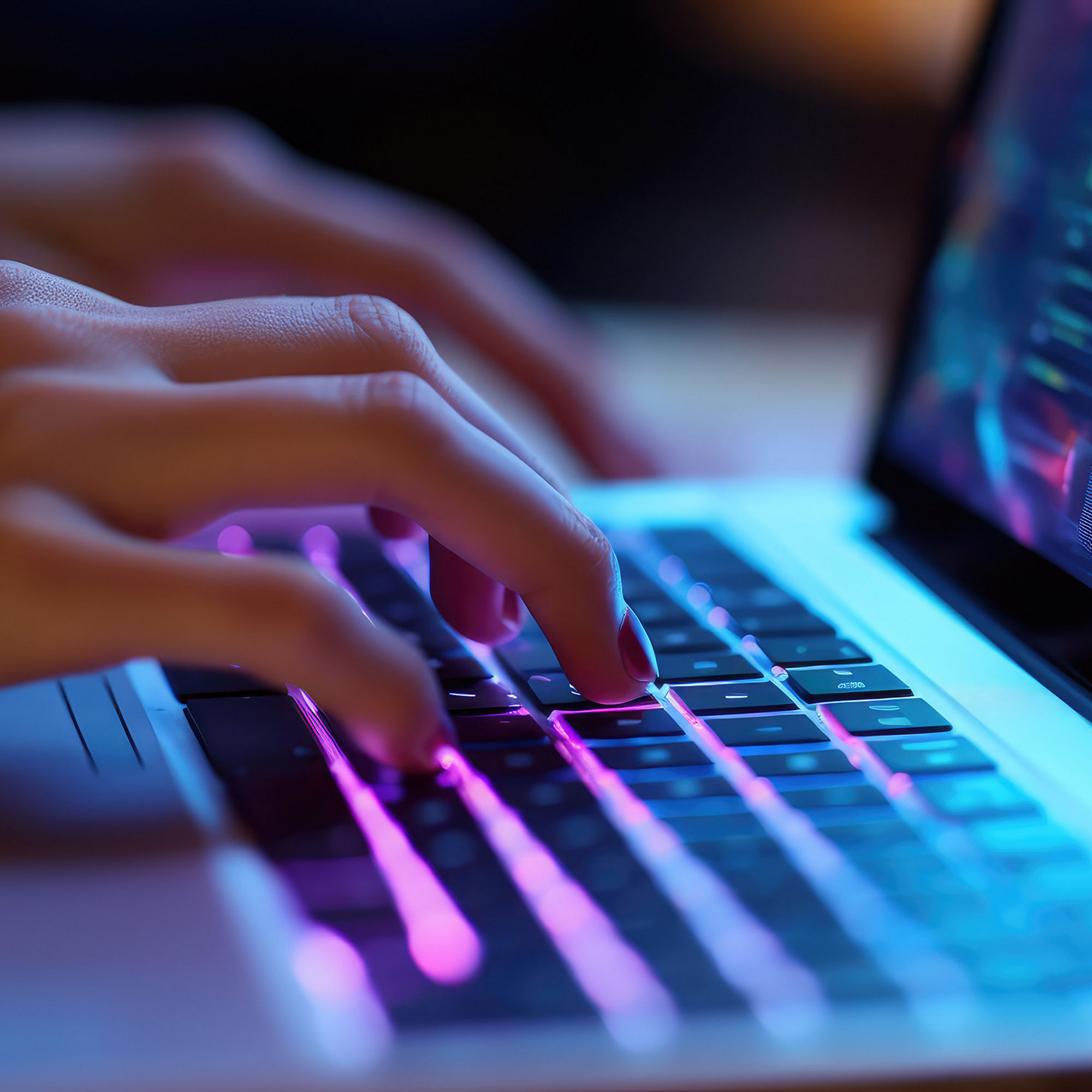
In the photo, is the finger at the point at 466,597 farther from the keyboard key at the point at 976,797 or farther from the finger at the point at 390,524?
the keyboard key at the point at 976,797

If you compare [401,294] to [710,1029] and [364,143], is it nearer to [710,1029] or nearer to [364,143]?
[364,143]

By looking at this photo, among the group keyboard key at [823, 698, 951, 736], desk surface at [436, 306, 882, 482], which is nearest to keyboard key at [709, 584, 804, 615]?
keyboard key at [823, 698, 951, 736]

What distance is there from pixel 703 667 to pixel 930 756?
0.33 feet

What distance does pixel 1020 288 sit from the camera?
536mm

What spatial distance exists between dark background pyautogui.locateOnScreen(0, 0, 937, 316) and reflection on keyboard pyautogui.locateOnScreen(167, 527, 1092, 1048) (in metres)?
1.01

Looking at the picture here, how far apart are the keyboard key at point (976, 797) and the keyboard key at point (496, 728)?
13cm

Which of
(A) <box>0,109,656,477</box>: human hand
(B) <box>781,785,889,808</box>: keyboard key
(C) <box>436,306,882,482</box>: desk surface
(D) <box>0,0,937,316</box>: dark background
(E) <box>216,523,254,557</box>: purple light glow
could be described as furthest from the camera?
(D) <box>0,0,937,316</box>: dark background

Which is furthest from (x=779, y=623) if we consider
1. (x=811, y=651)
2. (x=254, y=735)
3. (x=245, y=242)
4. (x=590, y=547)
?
(x=245, y=242)

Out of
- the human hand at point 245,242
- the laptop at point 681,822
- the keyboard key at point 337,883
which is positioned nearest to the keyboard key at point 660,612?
the laptop at point 681,822

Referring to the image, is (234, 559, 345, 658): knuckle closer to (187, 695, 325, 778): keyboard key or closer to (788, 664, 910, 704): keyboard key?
(187, 695, 325, 778): keyboard key

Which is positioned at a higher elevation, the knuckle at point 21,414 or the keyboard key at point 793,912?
the knuckle at point 21,414

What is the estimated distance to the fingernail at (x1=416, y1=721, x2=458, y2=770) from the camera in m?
0.34

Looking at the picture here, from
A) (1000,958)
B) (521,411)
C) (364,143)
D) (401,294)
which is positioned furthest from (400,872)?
(364,143)

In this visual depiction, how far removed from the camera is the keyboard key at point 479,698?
409 mm
